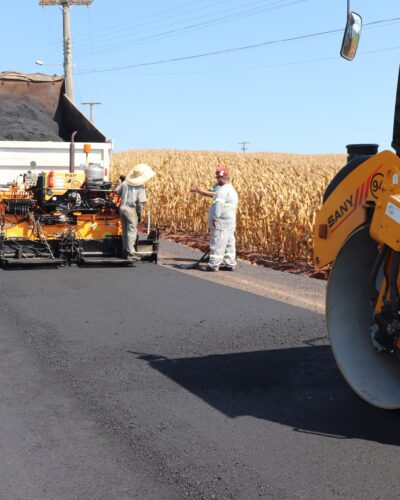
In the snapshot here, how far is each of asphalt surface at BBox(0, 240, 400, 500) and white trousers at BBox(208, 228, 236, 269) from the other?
3.32 m

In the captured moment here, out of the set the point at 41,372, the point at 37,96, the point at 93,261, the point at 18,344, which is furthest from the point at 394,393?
the point at 37,96

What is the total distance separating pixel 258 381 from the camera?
6.42 meters

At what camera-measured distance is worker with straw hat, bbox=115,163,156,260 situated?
44.1ft

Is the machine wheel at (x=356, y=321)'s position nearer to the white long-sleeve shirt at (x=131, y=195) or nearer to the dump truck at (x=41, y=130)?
the white long-sleeve shirt at (x=131, y=195)

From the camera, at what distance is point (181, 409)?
225 inches

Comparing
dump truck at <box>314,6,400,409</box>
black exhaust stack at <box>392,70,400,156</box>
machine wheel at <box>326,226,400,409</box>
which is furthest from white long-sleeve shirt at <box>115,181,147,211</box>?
black exhaust stack at <box>392,70,400,156</box>

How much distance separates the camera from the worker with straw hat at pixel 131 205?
44.1 feet

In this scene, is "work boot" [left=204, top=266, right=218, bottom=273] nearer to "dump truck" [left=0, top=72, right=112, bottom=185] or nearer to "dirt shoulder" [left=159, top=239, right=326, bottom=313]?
"dirt shoulder" [left=159, top=239, right=326, bottom=313]

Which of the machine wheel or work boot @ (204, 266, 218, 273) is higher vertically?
the machine wheel

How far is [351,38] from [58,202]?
9408 mm

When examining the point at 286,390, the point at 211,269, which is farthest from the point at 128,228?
the point at 286,390

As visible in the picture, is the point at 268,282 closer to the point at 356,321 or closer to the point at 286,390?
the point at 286,390

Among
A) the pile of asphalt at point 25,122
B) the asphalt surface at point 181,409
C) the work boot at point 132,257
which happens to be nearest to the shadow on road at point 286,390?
the asphalt surface at point 181,409

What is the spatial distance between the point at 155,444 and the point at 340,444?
1097 mm
